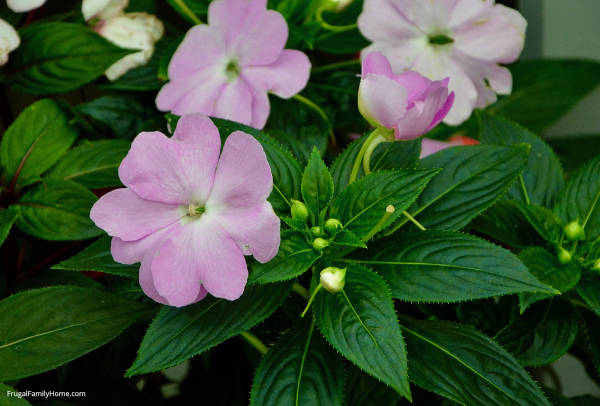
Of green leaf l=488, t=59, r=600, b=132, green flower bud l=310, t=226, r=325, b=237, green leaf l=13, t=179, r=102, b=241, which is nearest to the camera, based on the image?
green flower bud l=310, t=226, r=325, b=237

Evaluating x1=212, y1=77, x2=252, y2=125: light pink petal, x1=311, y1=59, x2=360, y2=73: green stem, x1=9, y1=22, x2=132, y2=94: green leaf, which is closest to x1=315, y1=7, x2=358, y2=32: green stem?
x1=311, y1=59, x2=360, y2=73: green stem

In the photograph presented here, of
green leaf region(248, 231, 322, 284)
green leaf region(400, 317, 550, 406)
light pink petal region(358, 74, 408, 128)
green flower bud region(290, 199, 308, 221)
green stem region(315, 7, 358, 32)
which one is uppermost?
light pink petal region(358, 74, 408, 128)

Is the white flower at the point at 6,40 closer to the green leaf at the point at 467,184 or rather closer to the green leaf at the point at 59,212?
the green leaf at the point at 59,212

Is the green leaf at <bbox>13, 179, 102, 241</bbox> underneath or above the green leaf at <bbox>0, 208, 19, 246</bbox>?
underneath

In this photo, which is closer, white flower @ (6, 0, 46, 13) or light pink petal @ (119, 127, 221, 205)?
light pink petal @ (119, 127, 221, 205)

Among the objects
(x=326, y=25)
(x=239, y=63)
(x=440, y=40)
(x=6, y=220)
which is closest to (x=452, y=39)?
(x=440, y=40)

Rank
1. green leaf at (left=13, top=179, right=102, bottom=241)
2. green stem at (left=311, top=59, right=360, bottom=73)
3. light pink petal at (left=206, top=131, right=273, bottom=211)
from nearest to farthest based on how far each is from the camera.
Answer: light pink petal at (left=206, top=131, right=273, bottom=211) < green leaf at (left=13, top=179, right=102, bottom=241) < green stem at (left=311, top=59, right=360, bottom=73)

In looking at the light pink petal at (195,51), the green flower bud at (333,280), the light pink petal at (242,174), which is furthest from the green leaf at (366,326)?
the light pink petal at (195,51)

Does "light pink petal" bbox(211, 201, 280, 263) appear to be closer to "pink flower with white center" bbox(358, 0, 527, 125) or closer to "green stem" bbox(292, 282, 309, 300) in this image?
"green stem" bbox(292, 282, 309, 300)
